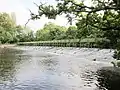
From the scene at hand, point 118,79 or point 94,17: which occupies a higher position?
point 94,17

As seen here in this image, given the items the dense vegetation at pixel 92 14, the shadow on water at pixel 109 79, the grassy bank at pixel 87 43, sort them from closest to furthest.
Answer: the dense vegetation at pixel 92 14, the grassy bank at pixel 87 43, the shadow on water at pixel 109 79

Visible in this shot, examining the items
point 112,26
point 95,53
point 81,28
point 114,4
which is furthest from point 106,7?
point 95,53

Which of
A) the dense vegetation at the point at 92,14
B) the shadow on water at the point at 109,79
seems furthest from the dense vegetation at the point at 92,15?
the shadow on water at the point at 109,79

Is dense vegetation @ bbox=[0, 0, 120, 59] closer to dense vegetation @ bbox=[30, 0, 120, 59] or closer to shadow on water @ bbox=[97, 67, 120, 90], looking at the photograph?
dense vegetation @ bbox=[30, 0, 120, 59]

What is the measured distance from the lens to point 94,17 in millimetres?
16641

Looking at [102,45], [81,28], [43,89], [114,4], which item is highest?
[114,4]

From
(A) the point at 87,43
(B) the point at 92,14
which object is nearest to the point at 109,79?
(B) the point at 92,14

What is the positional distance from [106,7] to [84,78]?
28.1 feet

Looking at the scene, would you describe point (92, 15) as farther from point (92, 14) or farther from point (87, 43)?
point (87, 43)

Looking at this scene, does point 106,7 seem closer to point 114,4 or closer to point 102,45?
point 114,4

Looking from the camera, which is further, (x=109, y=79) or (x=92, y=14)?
(x=109, y=79)

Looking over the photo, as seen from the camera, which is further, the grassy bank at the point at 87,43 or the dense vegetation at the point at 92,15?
the grassy bank at the point at 87,43

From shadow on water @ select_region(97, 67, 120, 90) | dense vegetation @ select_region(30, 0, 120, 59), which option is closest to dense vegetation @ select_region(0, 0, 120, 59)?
dense vegetation @ select_region(30, 0, 120, 59)

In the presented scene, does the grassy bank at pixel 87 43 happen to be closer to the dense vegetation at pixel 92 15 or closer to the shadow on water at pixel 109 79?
the dense vegetation at pixel 92 15
